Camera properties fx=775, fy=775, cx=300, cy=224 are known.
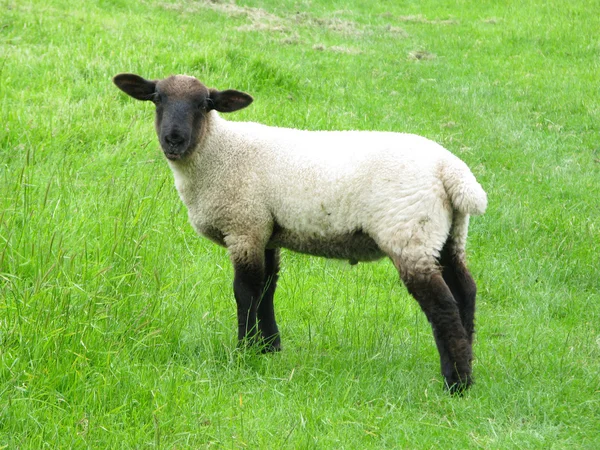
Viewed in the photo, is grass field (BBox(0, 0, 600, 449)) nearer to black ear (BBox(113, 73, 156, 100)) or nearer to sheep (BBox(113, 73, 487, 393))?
sheep (BBox(113, 73, 487, 393))

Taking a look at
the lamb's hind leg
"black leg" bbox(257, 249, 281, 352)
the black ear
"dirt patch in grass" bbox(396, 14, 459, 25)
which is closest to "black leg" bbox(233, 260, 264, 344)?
"black leg" bbox(257, 249, 281, 352)

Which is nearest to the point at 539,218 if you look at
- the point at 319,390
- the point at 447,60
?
the point at 319,390

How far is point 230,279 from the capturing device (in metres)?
6.37

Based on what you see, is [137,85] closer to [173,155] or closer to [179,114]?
[179,114]

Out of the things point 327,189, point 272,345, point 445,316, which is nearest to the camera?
point 445,316

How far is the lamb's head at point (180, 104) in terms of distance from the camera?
18.0 ft

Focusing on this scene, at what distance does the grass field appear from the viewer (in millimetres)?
4078

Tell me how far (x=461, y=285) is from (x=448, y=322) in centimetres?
A: 46

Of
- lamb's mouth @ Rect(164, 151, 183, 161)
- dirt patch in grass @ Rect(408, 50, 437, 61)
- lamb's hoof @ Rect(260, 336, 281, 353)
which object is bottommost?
dirt patch in grass @ Rect(408, 50, 437, 61)

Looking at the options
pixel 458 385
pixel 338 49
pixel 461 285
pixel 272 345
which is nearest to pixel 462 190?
pixel 461 285

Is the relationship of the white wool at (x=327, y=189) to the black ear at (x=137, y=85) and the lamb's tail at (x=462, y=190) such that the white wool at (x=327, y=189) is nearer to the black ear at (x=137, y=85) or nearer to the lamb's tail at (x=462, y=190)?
the lamb's tail at (x=462, y=190)

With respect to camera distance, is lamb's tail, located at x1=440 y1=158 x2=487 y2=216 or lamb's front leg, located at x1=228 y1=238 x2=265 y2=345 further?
lamb's front leg, located at x1=228 y1=238 x2=265 y2=345

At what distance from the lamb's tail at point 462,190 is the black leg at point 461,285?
16.1 inches

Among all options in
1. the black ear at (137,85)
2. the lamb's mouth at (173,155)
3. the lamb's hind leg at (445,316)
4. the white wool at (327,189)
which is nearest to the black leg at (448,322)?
the lamb's hind leg at (445,316)
